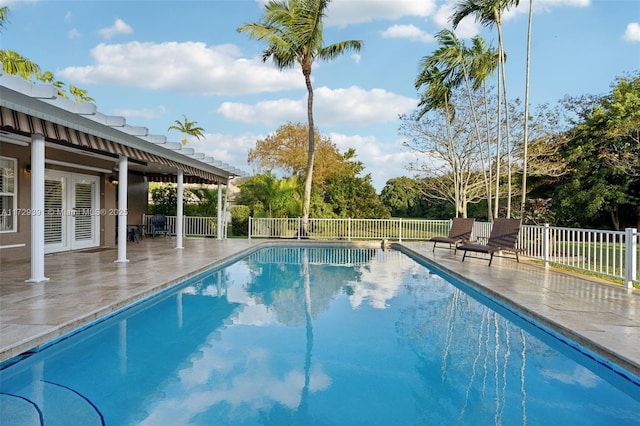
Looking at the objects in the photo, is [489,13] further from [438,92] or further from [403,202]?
[403,202]

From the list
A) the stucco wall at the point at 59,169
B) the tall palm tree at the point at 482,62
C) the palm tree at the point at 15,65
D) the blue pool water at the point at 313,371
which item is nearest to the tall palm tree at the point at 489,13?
the tall palm tree at the point at 482,62

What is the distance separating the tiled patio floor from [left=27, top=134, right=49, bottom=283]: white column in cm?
28

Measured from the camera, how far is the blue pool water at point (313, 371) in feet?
9.78

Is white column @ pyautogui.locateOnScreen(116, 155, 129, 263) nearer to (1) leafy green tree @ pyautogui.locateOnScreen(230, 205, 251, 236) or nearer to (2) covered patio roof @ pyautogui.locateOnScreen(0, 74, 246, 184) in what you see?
(2) covered patio roof @ pyautogui.locateOnScreen(0, 74, 246, 184)

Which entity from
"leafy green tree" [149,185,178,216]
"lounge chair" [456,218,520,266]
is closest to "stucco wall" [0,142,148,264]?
"leafy green tree" [149,185,178,216]

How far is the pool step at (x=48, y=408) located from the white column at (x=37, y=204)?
11.7 ft

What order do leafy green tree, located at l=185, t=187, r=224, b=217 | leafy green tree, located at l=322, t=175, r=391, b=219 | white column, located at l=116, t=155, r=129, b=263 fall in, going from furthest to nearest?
1. leafy green tree, located at l=322, t=175, r=391, b=219
2. leafy green tree, located at l=185, t=187, r=224, b=217
3. white column, located at l=116, t=155, r=129, b=263

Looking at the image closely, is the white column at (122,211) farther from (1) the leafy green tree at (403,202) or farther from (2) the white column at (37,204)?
(1) the leafy green tree at (403,202)

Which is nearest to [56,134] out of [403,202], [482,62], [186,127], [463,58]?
[463,58]

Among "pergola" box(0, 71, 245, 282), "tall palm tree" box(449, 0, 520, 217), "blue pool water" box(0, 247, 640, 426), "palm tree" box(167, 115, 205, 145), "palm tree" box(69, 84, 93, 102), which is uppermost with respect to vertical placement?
"palm tree" box(69, 84, 93, 102)

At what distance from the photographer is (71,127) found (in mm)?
6539

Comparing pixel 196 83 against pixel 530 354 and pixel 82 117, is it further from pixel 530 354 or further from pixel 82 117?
pixel 530 354

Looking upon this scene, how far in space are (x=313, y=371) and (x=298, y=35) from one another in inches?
568

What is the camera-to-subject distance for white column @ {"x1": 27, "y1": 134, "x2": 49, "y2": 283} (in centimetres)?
598
